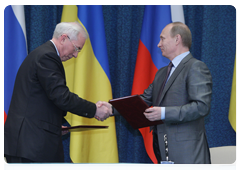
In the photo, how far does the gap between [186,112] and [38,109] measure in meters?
0.99

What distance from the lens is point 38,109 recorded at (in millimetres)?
1683

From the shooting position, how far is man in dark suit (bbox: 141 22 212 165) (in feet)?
5.69

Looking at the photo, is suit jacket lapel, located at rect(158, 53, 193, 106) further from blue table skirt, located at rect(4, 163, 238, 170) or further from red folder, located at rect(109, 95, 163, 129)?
blue table skirt, located at rect(4, 163, 238, 170)

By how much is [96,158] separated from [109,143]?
0.22 meters

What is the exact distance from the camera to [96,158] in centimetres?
279

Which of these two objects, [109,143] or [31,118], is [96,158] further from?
[31,118]

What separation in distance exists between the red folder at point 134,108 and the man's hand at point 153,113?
4 centimetres

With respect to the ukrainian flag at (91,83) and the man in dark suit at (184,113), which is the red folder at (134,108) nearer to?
the man in dark suit at (184,113)

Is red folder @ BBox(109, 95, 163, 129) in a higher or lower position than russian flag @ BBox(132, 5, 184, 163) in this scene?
lower

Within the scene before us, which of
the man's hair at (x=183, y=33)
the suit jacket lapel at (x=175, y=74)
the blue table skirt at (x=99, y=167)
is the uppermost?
the man's hair at (x=183, y=33)

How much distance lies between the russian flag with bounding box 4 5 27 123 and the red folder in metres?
Answer: 1.44

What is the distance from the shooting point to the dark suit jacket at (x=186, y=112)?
173 centimetres

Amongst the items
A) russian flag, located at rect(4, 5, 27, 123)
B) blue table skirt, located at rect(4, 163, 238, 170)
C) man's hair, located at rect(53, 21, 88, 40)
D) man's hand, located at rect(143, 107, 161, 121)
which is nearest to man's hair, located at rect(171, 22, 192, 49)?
man's hand, located at rect(143, 107, 161, 121)

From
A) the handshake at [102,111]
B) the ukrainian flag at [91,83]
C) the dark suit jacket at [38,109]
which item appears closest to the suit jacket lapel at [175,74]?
the handshake at [102,111]
